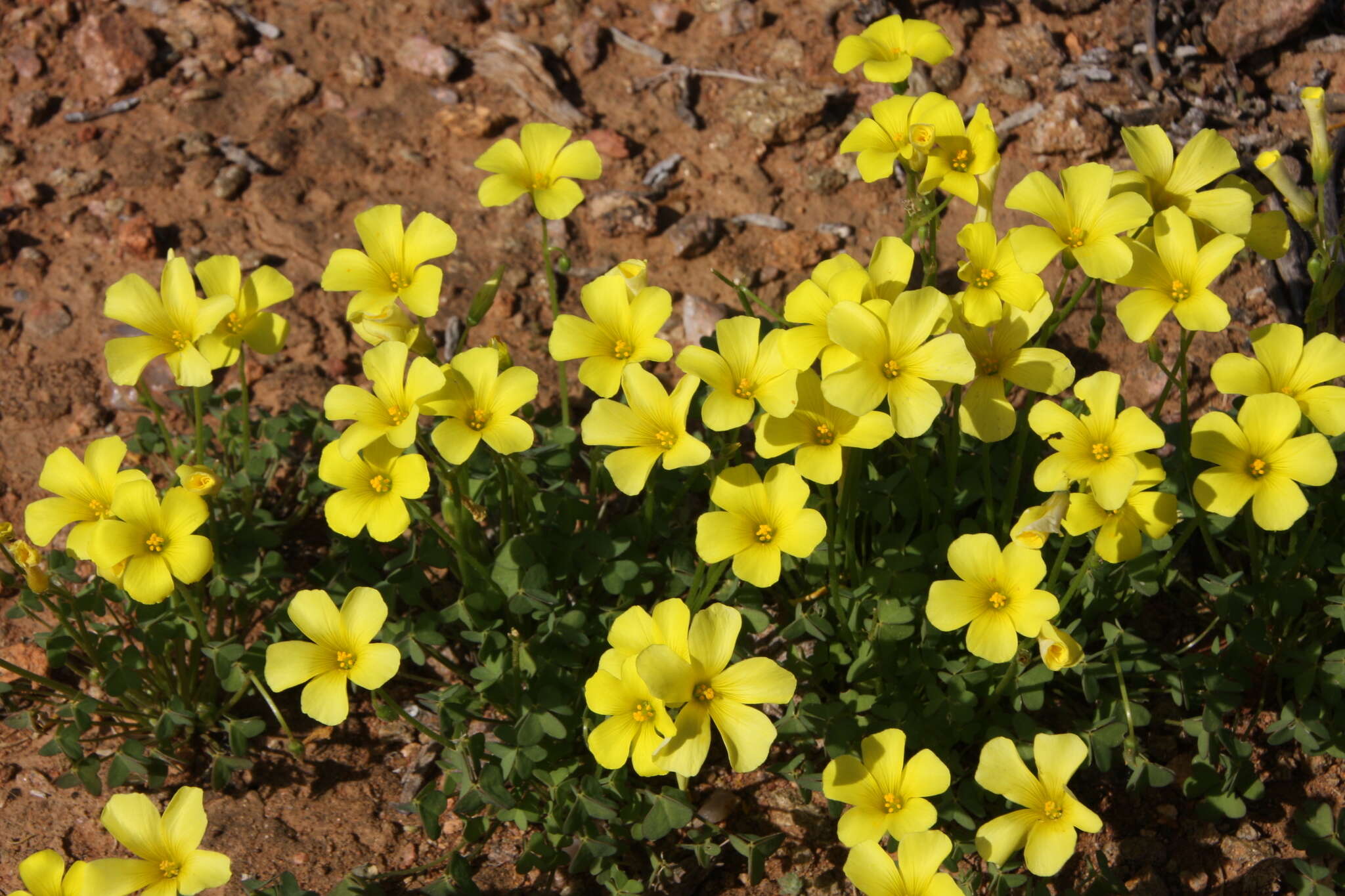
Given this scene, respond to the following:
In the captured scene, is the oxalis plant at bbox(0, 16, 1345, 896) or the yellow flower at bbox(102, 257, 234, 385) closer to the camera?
the oxalis plant at bbox(0, 16, 1345, 896)

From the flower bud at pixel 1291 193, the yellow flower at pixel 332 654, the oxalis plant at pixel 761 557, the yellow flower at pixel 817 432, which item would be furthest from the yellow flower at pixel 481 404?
the flower bud at pixel 1291 193

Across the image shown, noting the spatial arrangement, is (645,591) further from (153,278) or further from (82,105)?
(82,105)

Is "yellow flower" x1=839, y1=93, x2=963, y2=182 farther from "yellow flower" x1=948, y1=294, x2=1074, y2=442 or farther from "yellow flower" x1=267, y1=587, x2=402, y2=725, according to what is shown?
"yellow flower" x1=267, y1=587, x2=402, y2=725

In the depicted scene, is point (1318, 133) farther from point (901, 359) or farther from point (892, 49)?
point (901, 359)

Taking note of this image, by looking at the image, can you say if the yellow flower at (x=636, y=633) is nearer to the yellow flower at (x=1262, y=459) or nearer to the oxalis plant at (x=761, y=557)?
the oxalis plant at (x=761, y=557)

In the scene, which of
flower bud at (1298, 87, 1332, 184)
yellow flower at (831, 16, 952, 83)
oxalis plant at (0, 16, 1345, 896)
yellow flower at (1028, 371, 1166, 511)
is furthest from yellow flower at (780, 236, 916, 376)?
flower bud at (1298, 87, 1332, 184)

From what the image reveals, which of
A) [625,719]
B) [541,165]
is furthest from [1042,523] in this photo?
[541,165]
